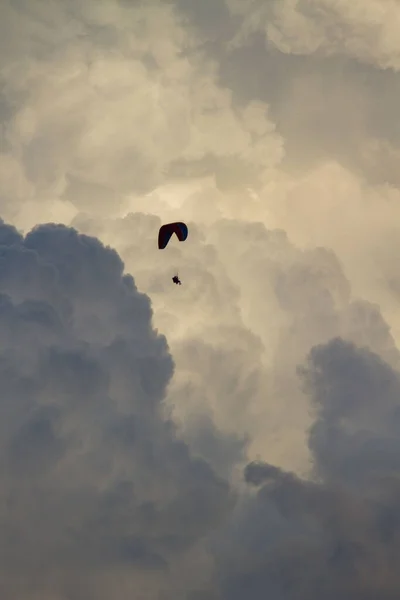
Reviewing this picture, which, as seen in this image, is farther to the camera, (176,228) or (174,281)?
(176,228)

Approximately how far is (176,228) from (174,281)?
1721cm

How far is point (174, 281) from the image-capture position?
123 metres

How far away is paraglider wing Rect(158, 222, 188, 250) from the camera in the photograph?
134 metres

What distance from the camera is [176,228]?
135m

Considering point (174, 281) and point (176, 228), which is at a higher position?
point (176, 228)

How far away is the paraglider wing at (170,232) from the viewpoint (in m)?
134

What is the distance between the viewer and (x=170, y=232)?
135875 millimetres
